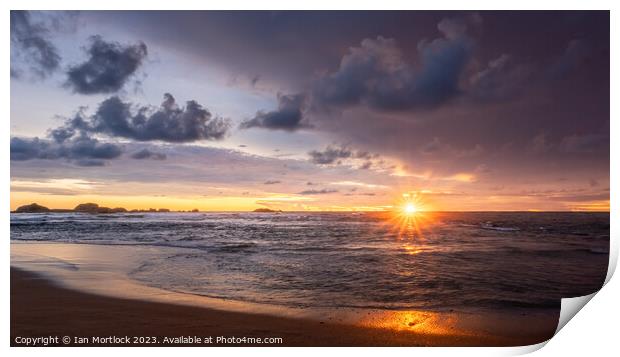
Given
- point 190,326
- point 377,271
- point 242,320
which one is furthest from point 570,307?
point 190,326

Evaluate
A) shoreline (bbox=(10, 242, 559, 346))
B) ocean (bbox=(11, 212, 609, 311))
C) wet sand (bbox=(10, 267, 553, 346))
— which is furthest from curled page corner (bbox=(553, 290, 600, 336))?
wet sand (bbox=(10, 267, 553, 346))

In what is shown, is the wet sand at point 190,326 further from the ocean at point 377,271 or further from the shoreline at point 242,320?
the ocean at point 377,271

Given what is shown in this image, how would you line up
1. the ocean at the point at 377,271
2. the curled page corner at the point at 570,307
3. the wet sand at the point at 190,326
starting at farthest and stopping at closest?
the ocean at the point at 377,271
the curled page corner at the point at 570,307
the wet sand at the point at 190,326

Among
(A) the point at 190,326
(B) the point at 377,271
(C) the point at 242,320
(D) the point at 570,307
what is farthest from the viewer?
(B) the point at 377,271

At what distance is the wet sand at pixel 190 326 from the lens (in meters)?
3.89

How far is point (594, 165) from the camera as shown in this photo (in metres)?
5.07

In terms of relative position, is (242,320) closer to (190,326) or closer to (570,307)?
(190,326)

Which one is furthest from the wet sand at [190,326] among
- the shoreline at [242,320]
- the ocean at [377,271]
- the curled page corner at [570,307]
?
the ocean at [377,271]

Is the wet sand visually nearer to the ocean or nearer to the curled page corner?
the curled page corner

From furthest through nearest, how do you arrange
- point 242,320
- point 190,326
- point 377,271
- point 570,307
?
point 377,271, point 570,307, point 242,320, point 190,326

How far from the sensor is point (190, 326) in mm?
4082
